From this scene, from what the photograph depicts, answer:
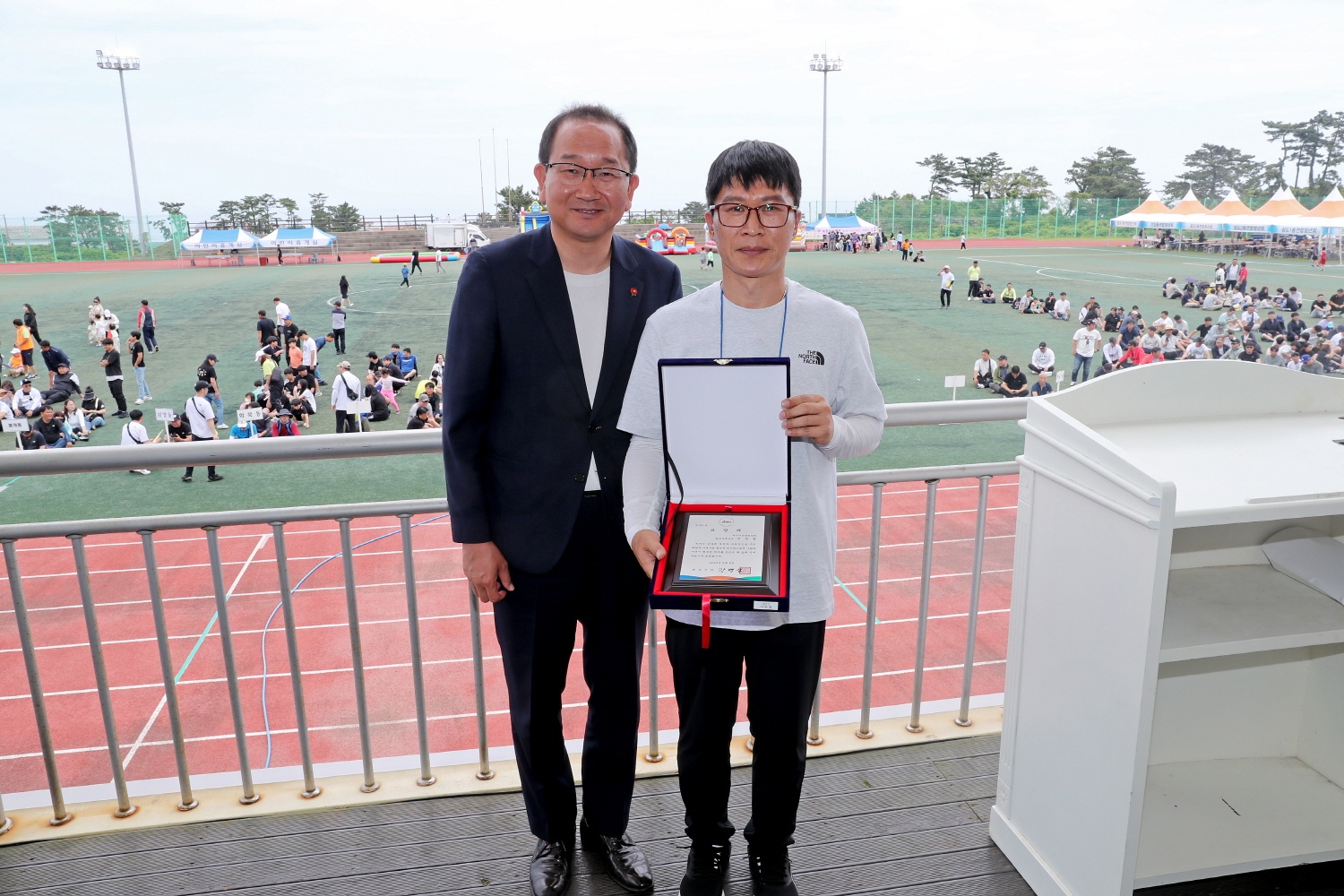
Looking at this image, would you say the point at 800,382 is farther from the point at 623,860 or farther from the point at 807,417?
the point at 623,860

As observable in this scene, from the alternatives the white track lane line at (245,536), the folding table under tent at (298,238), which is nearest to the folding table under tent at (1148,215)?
the white track lane line at (245,536)

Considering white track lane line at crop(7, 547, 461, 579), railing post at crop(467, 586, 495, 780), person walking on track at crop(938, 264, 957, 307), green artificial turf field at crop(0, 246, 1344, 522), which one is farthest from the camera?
person walking on track at crop(938, 264, 957, 307)

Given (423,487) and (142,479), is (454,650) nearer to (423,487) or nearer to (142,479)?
(423,487)

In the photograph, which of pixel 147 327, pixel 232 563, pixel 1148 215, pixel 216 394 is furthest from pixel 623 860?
pixel 1148 215

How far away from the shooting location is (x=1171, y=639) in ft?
4.46

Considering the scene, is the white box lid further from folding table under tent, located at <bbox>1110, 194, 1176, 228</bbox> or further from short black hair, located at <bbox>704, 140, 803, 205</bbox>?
folding table under tent, located at <bbox>1110, 194, 1176, 228</bbox>

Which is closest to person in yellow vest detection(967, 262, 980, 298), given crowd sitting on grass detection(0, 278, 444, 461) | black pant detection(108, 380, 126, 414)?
crowd sitting on grass detection(0, 278, 444, 461)

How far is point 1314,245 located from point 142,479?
35.8 meters

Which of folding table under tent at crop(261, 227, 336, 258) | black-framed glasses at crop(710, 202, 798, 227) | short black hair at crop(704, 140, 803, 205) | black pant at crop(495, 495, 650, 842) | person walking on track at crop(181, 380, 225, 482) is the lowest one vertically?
person walking on track at crop(181, 380, 225, 482)

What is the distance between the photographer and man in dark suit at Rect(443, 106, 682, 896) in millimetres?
1401

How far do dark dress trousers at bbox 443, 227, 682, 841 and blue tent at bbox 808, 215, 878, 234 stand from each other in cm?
4285

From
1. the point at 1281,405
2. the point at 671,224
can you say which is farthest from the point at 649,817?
the point at 671,224

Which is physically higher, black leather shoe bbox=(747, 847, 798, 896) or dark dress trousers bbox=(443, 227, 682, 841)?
dark dress trousers bbox=(443, 227, 682, 841)

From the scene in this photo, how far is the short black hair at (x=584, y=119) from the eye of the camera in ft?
4.64
